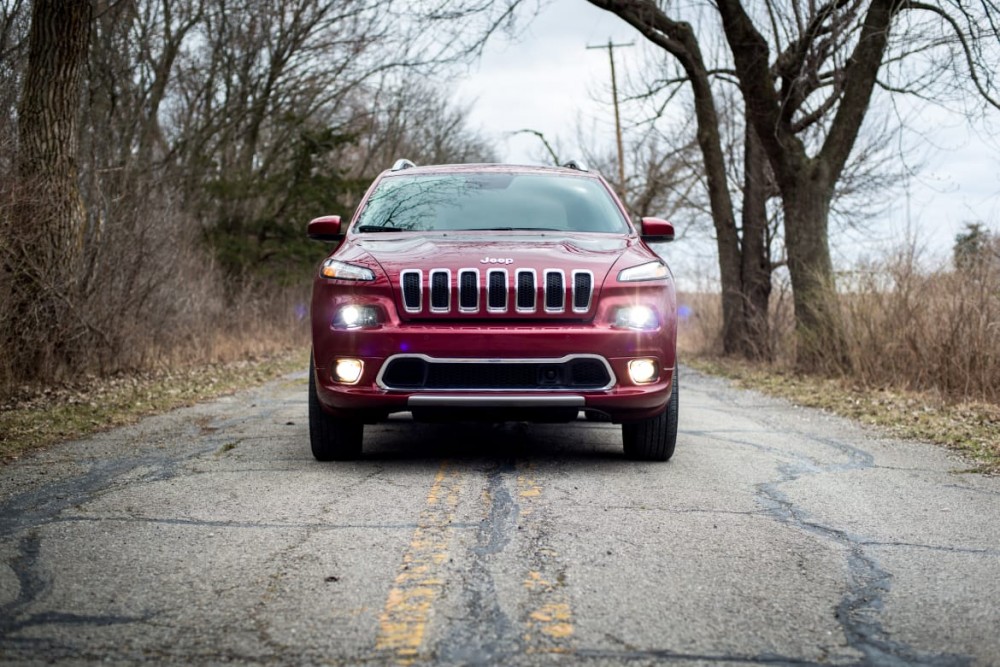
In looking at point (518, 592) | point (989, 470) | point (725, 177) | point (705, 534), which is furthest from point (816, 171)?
point (518, 592)

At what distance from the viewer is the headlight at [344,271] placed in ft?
19.0

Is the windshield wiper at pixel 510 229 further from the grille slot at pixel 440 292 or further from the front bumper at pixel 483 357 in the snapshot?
the front bumper at pixel 483 357

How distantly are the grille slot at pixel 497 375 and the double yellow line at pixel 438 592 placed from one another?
95 cm

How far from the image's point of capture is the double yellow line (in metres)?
2.96

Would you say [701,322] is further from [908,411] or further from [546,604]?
[546,604]

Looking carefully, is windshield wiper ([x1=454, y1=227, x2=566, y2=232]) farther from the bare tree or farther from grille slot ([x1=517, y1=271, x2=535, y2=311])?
the bare tree

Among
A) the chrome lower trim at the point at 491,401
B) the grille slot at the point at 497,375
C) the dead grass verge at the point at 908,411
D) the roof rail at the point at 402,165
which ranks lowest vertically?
the dead grass verge at the point at 908,411

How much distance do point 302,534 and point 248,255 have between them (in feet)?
63.9

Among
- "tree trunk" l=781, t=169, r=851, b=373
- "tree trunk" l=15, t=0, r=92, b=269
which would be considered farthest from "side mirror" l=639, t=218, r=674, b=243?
"tree trunk" l=781, t=169, r=851, b=373

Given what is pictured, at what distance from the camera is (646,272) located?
595 centimetres

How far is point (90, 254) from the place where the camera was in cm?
1139

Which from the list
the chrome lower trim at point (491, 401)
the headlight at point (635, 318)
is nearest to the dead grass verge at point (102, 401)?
the chrome lower trim at point (491, 401)

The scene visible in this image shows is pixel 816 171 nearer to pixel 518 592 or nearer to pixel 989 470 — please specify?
pixel 989 470

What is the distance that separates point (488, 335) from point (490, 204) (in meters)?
1.67
